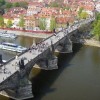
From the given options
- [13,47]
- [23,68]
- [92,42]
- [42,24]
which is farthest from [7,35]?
[23,68]

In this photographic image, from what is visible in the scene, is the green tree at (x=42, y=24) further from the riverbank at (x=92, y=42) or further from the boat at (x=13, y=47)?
the boat at (x=13, y=47)

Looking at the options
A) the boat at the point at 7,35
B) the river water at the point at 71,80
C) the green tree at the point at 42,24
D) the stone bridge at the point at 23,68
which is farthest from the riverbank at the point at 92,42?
the boat at the point at 7,35

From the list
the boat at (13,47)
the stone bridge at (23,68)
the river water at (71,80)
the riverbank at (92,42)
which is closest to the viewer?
the stone bridge at (23,68)

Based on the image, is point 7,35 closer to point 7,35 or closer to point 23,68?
point 7,35

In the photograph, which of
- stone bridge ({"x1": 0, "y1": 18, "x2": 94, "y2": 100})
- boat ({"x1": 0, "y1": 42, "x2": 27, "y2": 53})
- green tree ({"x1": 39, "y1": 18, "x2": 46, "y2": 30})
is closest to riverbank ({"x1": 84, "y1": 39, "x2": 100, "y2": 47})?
stone bridge ({"x1": 0, "y1": 18, "x2": 94, "y2": 100})

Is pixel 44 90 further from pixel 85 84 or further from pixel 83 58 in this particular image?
pixel 83 58

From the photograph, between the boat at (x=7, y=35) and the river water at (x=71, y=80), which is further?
the boat at (x=7, y=35)

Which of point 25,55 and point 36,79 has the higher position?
point 25,55

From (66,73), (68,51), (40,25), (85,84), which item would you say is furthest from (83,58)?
(40,25)
